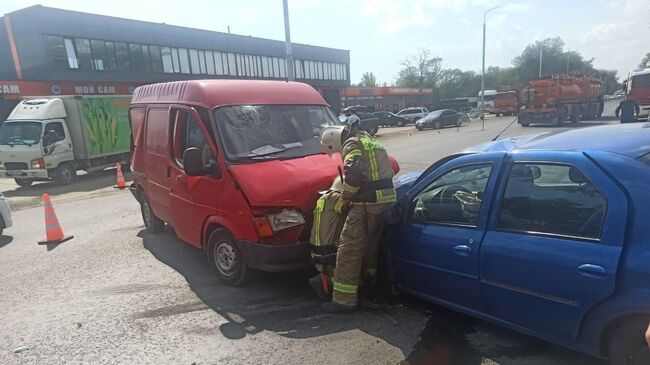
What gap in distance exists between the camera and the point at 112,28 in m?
36.4

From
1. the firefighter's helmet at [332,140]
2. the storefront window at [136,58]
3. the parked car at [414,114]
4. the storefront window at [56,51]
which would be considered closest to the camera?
the firefighter's helmet at [332,140]

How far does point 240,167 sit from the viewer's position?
14.9ft

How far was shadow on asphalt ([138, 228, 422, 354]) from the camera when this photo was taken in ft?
12.7

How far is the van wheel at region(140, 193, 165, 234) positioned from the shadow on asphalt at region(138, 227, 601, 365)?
7.01 feet

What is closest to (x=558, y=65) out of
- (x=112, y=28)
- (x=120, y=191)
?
(x=112, y=28)

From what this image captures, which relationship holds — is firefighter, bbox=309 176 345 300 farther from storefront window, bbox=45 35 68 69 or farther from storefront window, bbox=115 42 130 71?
storefront window, bbox=115 42 130 71

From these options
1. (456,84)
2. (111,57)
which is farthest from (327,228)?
(456,84)

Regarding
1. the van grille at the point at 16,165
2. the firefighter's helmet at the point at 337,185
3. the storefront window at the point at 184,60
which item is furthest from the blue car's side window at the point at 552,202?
the storefront window at the point at 184,60

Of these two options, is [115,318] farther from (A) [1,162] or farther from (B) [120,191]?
(A) [1,162]

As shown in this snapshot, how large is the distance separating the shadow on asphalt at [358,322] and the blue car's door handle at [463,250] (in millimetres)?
745

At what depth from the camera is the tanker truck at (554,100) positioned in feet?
85.3

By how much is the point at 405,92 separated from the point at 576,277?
75.7 metres

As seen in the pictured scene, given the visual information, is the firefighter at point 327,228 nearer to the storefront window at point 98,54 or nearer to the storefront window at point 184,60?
the storefront window at point 98,54

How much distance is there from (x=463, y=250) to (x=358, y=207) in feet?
3.40
